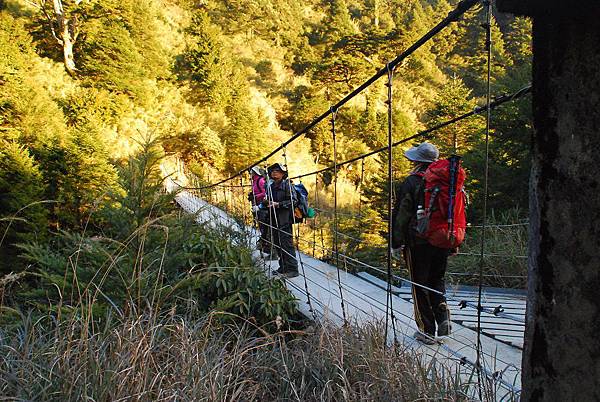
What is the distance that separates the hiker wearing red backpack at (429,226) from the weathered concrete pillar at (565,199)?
1.32 m

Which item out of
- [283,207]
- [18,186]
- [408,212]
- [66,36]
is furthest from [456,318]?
[66,36]

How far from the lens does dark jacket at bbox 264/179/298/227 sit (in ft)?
11.5

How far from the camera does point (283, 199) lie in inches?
140

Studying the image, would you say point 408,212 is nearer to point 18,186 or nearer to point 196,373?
point 196,373

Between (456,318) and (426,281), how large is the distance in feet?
A: 2.18

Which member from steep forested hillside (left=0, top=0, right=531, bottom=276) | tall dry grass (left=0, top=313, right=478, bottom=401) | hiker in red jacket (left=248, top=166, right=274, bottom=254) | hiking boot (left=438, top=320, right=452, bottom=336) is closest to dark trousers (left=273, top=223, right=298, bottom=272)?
hiker in red jacket (left=248, top=166, right=274, bottom=254)

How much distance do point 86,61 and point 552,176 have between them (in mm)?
15866

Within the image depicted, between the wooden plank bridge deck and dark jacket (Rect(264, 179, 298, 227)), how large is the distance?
0.42 metres

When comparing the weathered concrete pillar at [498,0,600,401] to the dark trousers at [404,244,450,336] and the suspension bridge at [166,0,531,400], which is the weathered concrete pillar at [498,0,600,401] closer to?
the suspension bridge at [166,0,531,400]

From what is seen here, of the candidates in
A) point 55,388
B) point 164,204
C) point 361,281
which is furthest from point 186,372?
point 361,281

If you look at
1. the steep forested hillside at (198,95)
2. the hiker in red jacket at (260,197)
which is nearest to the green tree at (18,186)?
the steep forested hillside at (198,95)

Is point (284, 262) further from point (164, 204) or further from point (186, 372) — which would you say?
point (186, 372)

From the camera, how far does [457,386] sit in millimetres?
1196

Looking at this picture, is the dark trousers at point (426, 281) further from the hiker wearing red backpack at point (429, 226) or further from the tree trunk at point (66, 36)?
the tree trunk at point (66, 36)
